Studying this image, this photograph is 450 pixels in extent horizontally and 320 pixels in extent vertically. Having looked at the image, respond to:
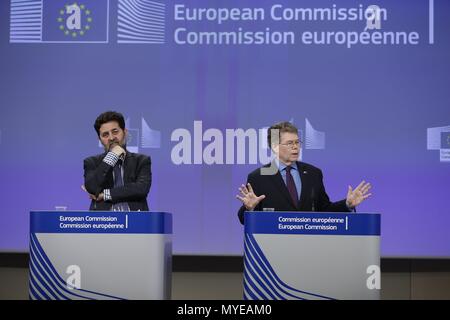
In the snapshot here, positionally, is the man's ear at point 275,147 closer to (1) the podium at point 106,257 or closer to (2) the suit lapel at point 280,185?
(2) the suit lapel at point 280,185

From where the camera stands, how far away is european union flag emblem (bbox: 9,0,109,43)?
6.58 m

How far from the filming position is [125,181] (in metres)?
4.90

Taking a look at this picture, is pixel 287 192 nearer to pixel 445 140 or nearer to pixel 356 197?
pixel 356 197

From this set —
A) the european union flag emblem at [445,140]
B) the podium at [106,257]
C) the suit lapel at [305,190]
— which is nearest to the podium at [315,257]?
the podium at [106,257]

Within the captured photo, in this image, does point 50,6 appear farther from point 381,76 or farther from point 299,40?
point 381,76

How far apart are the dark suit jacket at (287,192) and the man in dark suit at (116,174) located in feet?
2.19

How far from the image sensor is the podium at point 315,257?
4.18 metres

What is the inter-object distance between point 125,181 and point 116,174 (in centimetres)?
7

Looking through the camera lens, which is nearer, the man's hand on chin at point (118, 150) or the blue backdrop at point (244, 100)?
the man's hand on chin at point (118, 150)

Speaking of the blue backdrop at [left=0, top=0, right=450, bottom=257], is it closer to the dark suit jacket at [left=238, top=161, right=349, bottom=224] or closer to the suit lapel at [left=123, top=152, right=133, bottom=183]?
the dark suit jacket at [left=238, top=161, right=349, bottom=224]

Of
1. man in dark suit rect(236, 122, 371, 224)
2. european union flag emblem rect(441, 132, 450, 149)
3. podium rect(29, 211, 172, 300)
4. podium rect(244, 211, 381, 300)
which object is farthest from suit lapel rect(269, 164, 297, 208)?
european union flag emblem rect(441, 132, 450, 149)

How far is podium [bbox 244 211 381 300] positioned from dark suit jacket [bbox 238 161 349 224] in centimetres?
69

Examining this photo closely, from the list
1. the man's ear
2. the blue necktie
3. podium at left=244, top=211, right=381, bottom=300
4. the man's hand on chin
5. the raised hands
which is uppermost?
the man's ear

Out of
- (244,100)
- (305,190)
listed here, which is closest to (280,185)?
(305,190)
